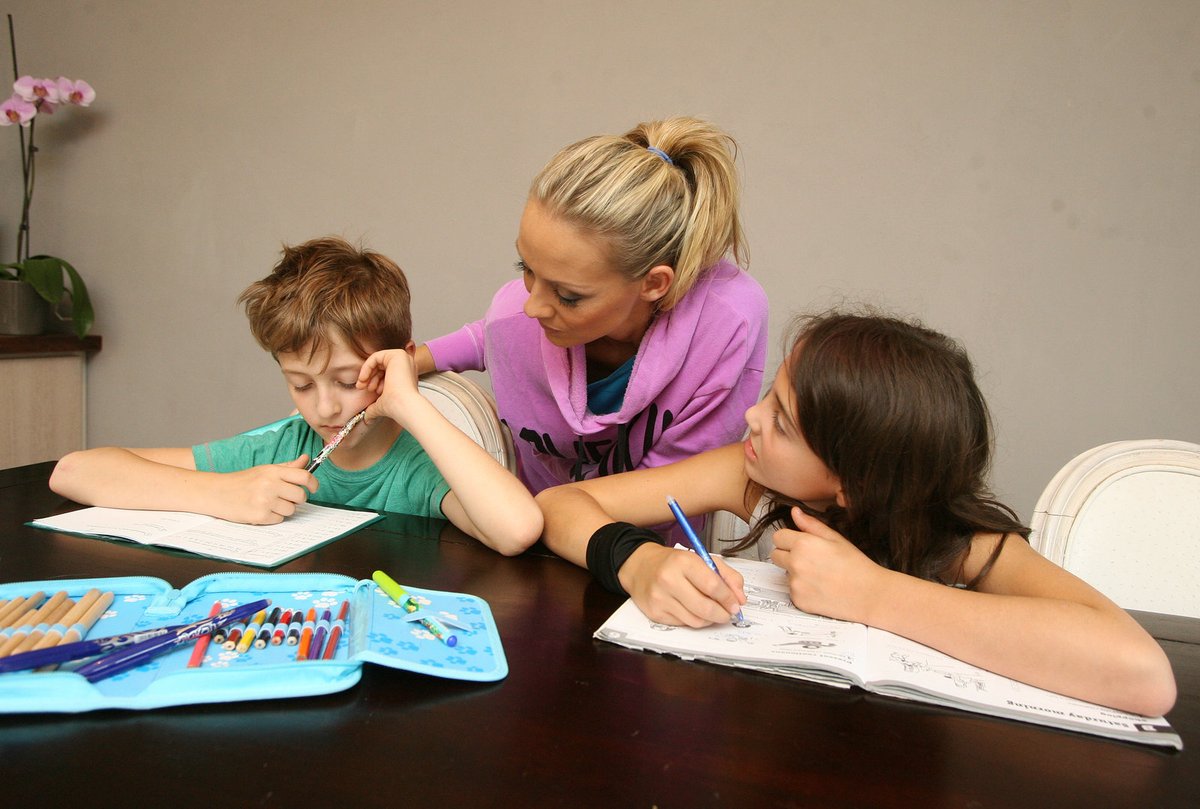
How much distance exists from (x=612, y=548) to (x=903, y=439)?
35 centimetres

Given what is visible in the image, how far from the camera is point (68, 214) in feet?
8.75

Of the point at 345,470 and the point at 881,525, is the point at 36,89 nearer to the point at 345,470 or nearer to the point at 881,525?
the point at 345,470

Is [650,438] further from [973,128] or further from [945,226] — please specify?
[973,128]

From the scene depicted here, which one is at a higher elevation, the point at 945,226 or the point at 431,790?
the point at 945,226

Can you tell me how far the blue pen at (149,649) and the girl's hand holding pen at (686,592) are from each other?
1.18ft

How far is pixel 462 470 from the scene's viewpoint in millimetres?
1045

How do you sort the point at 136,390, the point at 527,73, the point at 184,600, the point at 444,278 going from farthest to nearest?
the point at 136,390, the point at 444,278, the point at 527,73, the point at 184,600

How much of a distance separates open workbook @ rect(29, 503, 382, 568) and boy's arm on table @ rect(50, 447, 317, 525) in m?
0.01

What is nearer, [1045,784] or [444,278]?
[1045,784]

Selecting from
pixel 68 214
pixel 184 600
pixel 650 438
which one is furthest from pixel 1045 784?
pixel 68 214

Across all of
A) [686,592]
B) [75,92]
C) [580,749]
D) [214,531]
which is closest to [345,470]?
[214,531]

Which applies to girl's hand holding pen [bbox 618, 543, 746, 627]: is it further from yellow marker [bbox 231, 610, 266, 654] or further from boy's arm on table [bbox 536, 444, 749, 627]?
yellow marker [bbox 231, 610, 266, 654]

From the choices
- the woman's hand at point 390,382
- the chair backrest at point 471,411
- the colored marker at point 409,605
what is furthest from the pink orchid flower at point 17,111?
the colored marker at point 409,605

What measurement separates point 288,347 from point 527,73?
118 centimetres
